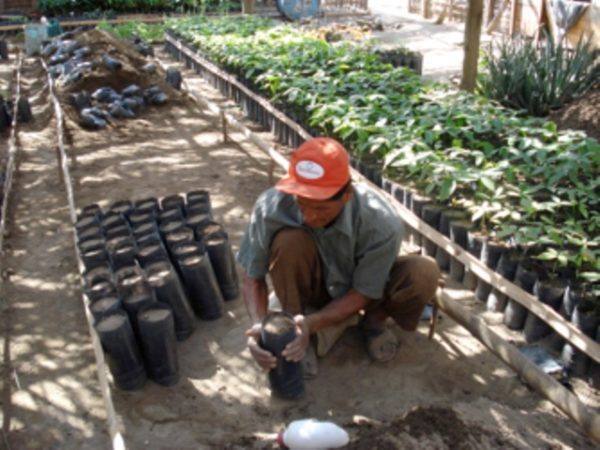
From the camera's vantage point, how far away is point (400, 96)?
17.5 ft

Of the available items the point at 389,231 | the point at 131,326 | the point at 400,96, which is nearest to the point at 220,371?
the point at 131,326

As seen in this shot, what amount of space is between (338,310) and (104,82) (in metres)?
7.42

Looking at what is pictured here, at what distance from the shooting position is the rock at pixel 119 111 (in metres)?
7.76

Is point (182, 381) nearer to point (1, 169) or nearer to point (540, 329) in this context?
point (540, 329)

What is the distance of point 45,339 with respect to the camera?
3326mm

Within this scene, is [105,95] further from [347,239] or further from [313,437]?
[313,437]

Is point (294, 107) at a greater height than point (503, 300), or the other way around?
point (294, 107)

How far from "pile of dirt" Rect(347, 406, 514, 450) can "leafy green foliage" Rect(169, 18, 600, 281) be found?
3.22 ft

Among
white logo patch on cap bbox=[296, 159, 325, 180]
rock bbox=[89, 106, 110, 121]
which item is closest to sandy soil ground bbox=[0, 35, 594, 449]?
white logo patch on cap bbox=[296, 159, 325, 180]

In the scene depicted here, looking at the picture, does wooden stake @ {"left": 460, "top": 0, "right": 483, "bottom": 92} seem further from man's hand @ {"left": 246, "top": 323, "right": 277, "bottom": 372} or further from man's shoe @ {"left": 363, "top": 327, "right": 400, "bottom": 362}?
man's hand @ {"left": 246, "top": 323, "right": 277, "bottom": 372}

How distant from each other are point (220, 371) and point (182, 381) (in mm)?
191

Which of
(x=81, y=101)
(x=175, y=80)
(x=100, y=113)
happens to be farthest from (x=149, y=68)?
(x=100, y=113)

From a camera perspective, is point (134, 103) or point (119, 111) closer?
point (119, 111)

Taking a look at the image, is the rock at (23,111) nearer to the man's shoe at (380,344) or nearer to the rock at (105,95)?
the rock at (105,95)
